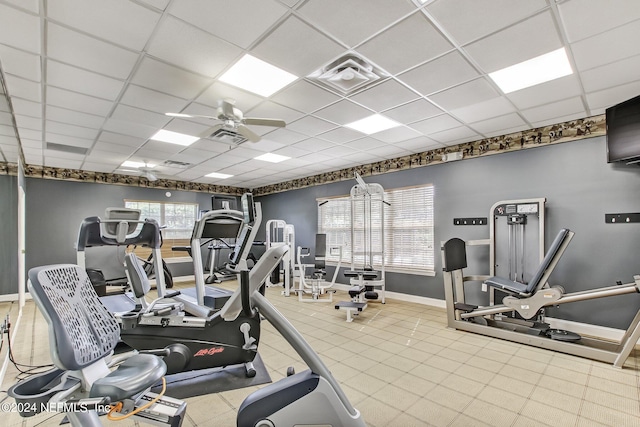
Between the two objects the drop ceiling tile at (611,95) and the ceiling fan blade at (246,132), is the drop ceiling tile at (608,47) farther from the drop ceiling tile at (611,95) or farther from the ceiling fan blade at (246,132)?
the ceiling fan blade at (246,132)

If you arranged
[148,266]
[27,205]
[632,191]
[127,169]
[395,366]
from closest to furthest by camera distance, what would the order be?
[395,366]
[632,191]
[148,266]
[27,205]
[127,169]

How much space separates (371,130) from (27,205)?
723cm

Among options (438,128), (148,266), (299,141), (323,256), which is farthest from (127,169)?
(438,128)

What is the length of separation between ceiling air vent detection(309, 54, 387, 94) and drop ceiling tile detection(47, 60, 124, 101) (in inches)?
77.5

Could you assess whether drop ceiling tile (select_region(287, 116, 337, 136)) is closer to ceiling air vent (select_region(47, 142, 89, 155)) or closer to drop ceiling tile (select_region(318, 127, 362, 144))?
drop ceiling tile (select_region(318, 127, 362, 144))

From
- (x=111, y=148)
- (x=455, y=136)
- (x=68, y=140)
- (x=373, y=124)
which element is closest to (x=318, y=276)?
(x=373, y=124)

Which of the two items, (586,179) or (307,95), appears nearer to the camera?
(307,95)

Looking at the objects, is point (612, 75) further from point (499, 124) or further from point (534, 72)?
point (499, 124)

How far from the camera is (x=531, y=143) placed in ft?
13.9

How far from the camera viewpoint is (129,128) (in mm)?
3965

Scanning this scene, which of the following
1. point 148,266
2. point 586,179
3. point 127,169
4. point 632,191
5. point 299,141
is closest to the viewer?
point 632,191

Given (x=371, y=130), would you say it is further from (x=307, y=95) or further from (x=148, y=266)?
(x=148, y=266)

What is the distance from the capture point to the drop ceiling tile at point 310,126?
3.79 metres

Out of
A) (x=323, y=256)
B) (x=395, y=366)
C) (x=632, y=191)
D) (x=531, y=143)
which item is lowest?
(x=395, y=366)
